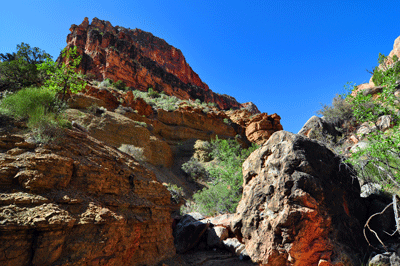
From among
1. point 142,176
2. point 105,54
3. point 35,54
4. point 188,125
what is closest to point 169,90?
point 105,54

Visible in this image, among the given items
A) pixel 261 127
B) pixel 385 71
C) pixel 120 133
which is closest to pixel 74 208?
pixel 385 71

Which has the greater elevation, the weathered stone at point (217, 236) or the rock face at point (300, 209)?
the rock face at point (300, 209)

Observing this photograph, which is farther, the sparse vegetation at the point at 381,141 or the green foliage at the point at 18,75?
the green foliage at the point at 18,75

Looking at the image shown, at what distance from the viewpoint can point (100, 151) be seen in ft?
19.6

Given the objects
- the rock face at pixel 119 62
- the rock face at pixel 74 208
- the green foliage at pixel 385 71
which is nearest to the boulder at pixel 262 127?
the green foliage at pixel 385 71

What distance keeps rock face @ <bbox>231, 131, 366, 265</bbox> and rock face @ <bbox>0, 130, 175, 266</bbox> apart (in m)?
3.02

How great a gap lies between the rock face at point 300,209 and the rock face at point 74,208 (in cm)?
302

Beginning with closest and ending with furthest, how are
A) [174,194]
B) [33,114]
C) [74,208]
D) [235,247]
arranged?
1. [74,208]
2. [33,114]
3. [235,247]
4. [174,194]

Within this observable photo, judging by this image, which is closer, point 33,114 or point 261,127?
point 33,114

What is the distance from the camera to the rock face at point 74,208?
3463 mm

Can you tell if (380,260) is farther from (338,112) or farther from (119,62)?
(119,62)

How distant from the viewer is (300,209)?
18.4ft

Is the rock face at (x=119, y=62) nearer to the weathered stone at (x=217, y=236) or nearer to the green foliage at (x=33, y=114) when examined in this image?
the green foliage at (x=33, y=114)

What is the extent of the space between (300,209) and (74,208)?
5.77 metres
